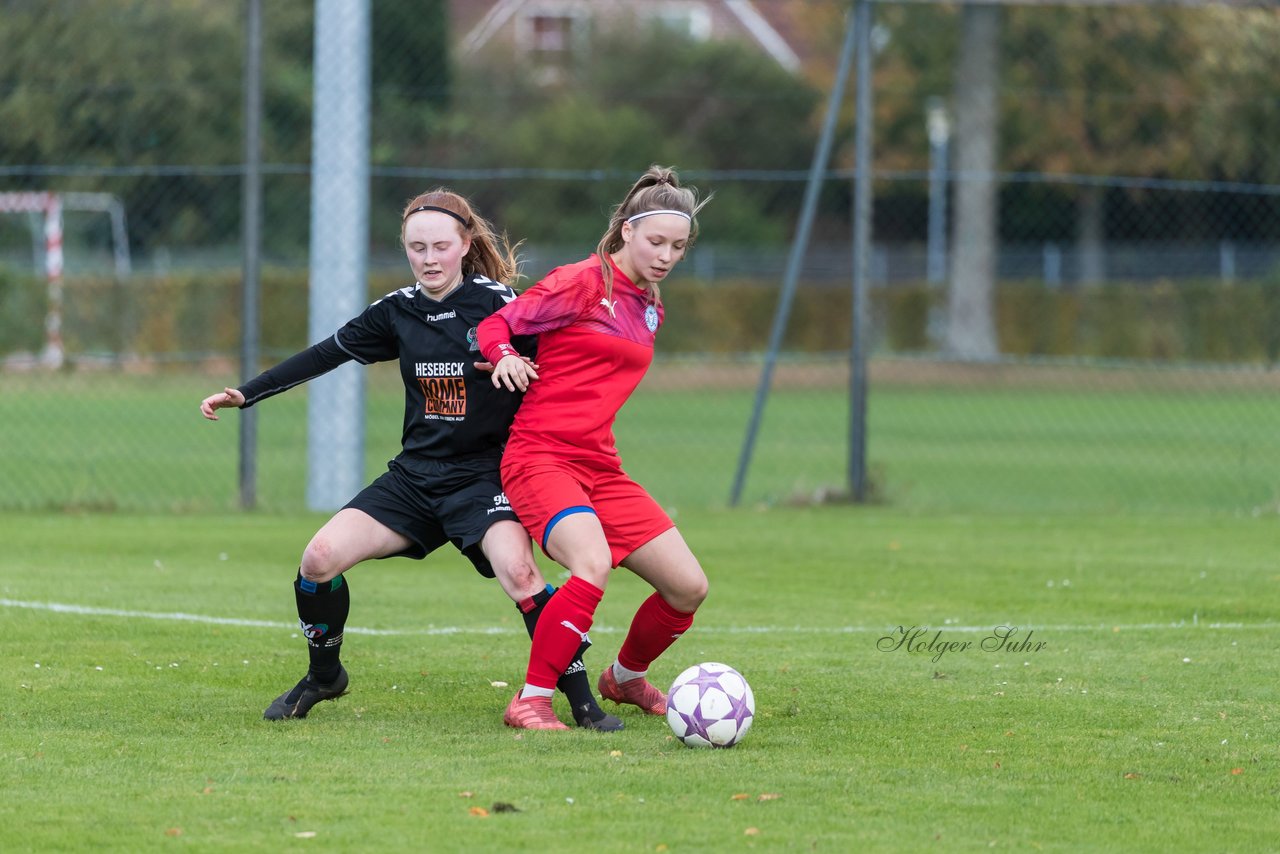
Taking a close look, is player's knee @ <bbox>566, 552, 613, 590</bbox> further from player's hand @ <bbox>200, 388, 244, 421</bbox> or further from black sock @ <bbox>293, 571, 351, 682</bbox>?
player's hand @ <bbox>200, 388, 244, 421</bbox>

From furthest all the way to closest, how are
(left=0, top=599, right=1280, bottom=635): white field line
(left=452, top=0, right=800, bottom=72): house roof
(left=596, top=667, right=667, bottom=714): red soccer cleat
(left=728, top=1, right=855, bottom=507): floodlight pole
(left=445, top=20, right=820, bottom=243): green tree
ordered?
(left=452, top=0, right=800, bottom=72): house roof
(left=445, top=20, right=820, bottom=243): green tree
(left=728, top=1, right=855, bottom=507): floodlight pole
(left=0, top=599, right=1280, bottom=635): white field line
(left=596, top=667, right=667, bottom=714): red soccer cleat

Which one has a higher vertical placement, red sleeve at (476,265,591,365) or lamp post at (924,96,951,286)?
lamp post at (924,96,951,286)

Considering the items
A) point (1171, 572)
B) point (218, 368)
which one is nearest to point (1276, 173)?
point (218, 368)

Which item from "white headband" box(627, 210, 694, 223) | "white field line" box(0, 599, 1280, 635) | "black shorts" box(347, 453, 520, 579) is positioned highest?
"white headband" box(627, 210, 694, 223)

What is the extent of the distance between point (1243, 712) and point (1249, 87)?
17229 mm

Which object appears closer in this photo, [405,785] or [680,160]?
[405,785]

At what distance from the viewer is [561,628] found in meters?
5.56

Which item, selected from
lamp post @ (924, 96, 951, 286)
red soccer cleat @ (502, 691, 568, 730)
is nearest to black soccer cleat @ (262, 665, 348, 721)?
red soccer cleat @ (502, 691, 568, 730)

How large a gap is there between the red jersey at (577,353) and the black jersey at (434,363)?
0.13m

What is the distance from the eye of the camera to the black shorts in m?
5.79

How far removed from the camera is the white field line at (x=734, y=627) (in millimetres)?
7660

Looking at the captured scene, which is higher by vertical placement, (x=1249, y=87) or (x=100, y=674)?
(x=1249, y=87)

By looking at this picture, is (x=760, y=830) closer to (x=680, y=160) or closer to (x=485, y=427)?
(x=485, y=427)

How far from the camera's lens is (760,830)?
437 cm
